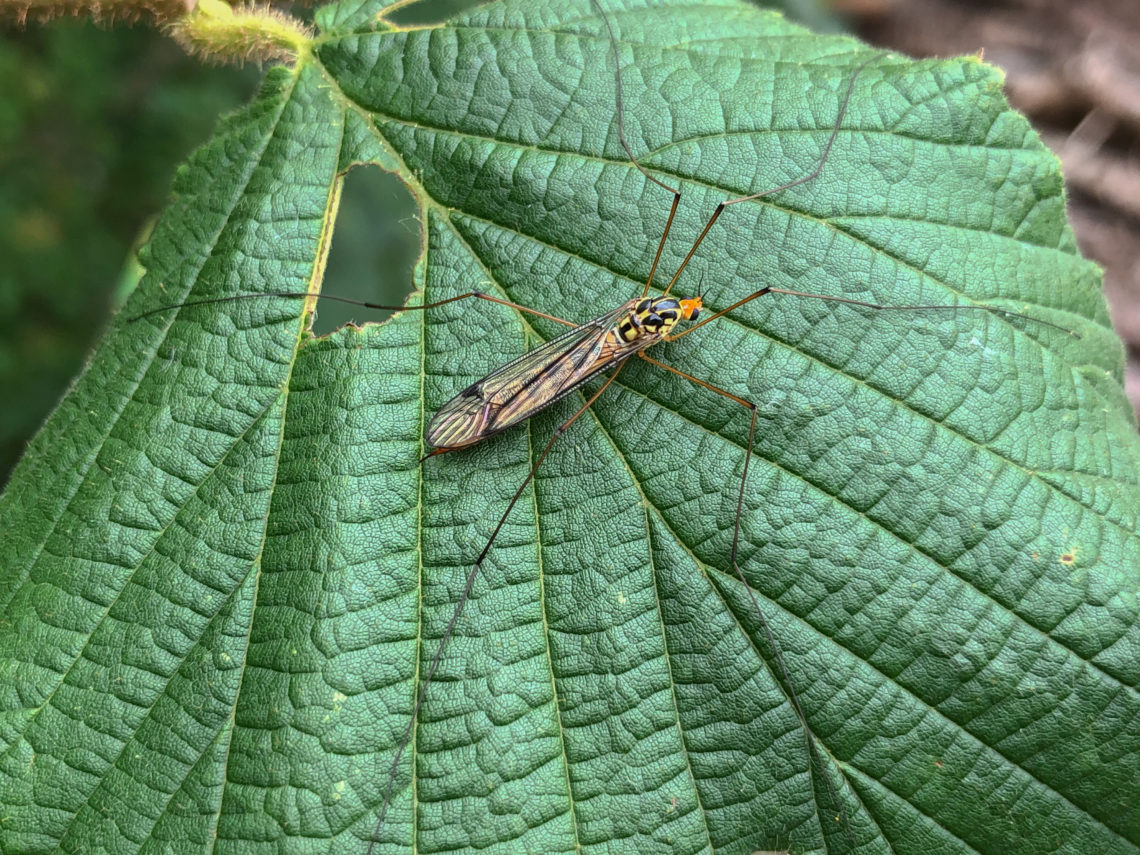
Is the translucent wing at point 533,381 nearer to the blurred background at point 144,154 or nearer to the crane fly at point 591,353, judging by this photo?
the crane fly at point 591,353

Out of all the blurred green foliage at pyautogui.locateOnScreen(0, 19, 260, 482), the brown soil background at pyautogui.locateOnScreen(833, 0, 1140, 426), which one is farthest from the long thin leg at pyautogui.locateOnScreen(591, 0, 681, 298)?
the brown soil background at pyautogui.locateOnScreen(833, 0, 1140, 426)

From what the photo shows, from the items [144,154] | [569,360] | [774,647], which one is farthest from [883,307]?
[144,154]

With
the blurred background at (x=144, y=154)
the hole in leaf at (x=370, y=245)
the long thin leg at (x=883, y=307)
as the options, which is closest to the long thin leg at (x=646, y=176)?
the long thin leg at (x=883, y=307)

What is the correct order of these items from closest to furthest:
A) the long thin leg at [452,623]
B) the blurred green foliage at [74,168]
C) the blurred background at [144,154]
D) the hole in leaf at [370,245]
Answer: the long thin leg at [452,623] → the hole in leaf at [370,245] → the blurred background at [144,154] → the blurred green foliage at [74,168]

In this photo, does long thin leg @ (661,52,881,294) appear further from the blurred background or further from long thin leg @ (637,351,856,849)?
the blurred background

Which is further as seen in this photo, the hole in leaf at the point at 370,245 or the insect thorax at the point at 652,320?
the hole in leaf at the point at 370,245

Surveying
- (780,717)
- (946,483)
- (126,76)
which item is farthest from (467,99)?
(126,76)

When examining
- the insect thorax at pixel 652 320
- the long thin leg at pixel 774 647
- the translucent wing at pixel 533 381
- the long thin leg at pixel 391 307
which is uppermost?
the long thin leg at pixel 391 307

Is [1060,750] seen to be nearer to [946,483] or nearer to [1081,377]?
[946,483]

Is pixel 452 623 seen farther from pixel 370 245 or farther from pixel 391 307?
pixel 370 245
